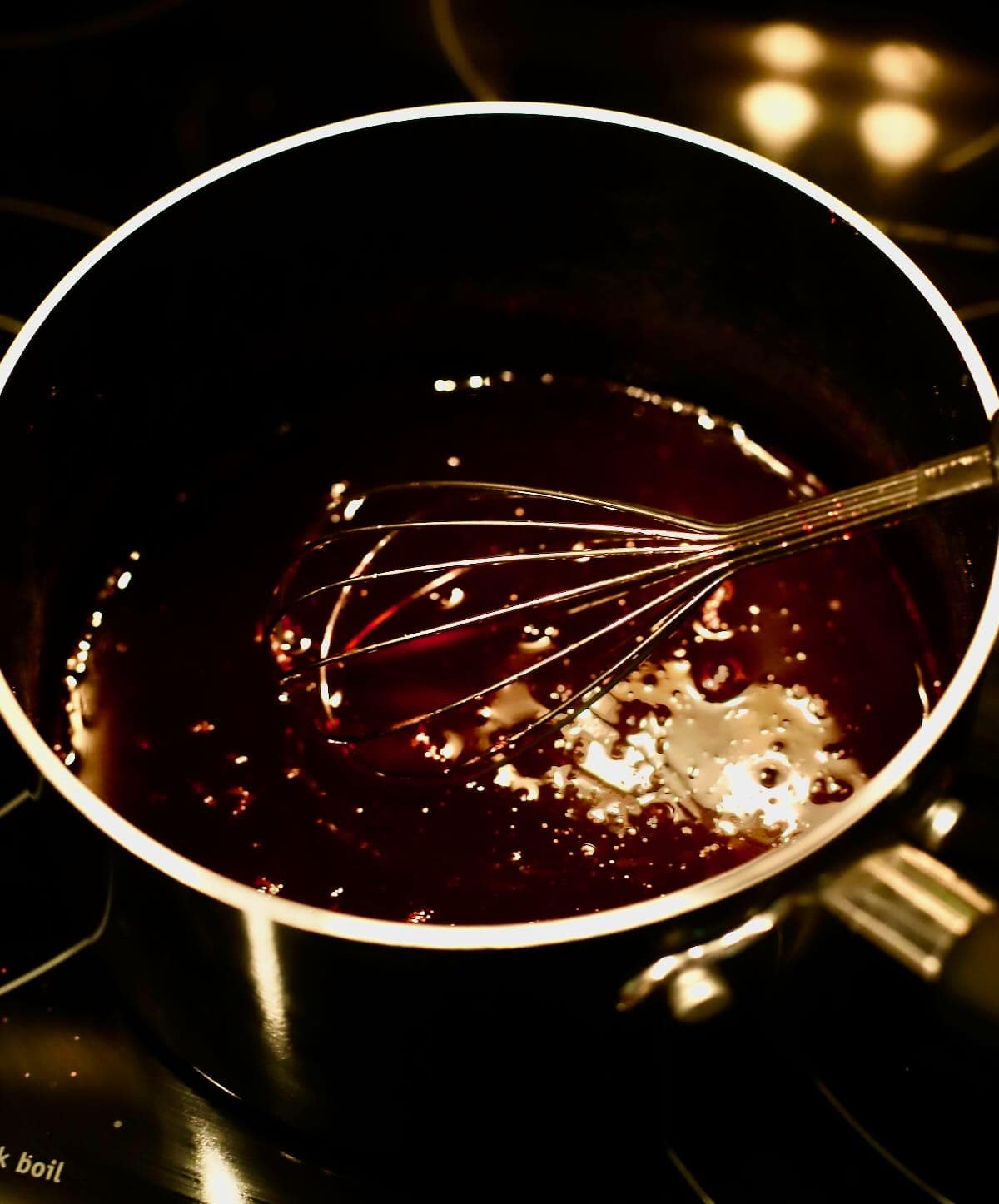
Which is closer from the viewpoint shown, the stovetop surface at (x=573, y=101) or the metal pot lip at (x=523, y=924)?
the metal pot lip at (x=523, y=924)

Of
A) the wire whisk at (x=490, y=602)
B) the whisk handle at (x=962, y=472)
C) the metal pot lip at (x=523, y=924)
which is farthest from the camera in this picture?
the wire whisk at (x=490, y=602)

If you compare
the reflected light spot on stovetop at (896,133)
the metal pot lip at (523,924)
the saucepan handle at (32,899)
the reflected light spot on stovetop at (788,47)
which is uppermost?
the reflected light spot on stovetop at (788,47)

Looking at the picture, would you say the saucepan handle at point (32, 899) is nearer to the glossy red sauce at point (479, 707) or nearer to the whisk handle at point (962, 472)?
the glossy red sauce at point (479, 707)

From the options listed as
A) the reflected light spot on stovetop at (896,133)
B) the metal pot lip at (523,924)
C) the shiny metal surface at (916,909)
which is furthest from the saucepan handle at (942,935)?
the reflected light spot on stovetop at (896,133)

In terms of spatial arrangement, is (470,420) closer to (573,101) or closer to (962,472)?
(573,101)

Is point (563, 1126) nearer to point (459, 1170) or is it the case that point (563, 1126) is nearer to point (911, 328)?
A: point (459, 1170)

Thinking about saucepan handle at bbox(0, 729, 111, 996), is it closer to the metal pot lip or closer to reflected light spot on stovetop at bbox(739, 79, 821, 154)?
the metal pot lip

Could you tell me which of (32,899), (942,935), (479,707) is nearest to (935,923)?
(942,935)

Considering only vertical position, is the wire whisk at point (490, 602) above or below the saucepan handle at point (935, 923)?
above
